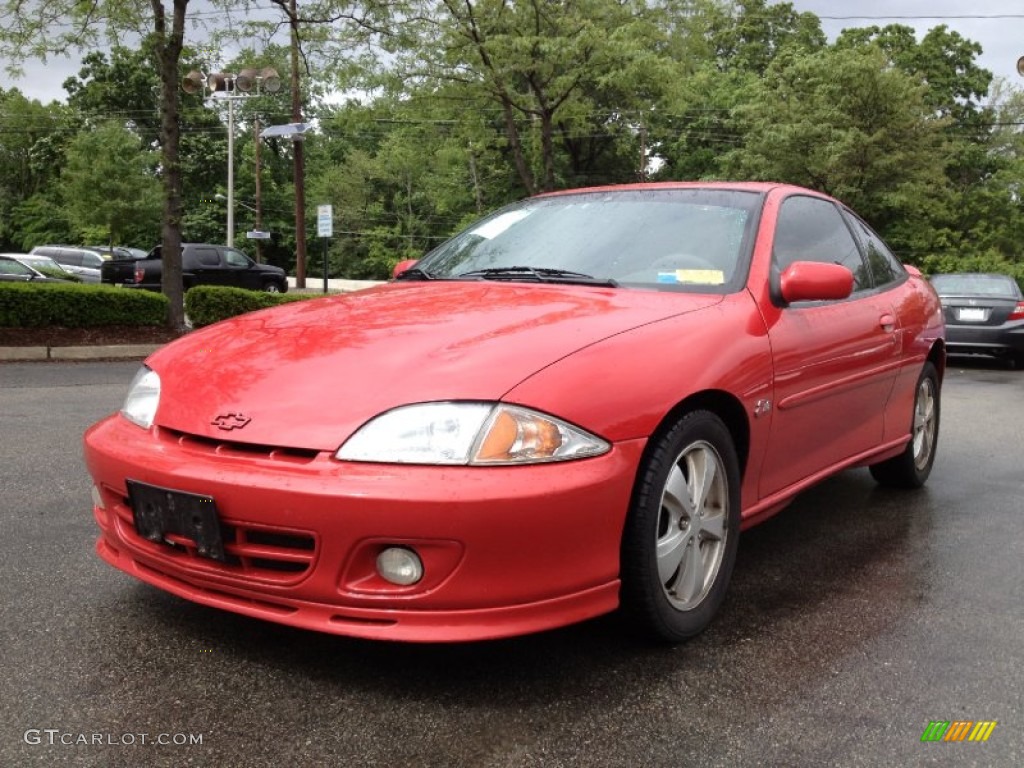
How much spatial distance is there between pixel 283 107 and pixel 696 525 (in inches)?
2280

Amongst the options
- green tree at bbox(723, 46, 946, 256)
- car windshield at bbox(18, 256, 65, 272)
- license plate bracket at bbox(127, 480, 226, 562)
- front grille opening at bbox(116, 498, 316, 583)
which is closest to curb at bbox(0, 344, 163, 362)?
license plate bracket at bbox(127, 480, 226, 562)

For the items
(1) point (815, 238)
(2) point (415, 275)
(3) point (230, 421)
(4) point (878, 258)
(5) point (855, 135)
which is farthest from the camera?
(5) point (855, 135)

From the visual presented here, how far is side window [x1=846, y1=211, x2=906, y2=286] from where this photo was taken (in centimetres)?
431

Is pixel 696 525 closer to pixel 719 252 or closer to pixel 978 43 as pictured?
pixel 719 252

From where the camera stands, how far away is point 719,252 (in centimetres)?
330

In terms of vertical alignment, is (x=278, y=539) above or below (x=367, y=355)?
below

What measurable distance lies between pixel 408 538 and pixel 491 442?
30 centimetres

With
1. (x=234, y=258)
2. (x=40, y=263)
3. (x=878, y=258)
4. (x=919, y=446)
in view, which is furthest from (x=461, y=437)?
(x=40, y=263)

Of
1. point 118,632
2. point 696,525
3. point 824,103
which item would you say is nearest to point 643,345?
point 696,525

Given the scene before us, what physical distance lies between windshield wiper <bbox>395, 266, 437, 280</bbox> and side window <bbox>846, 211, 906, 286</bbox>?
207cm

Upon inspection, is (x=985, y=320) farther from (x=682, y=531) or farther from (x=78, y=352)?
(x=78, y=352)

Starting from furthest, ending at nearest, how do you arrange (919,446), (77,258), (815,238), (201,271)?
(77,258)
(201,271)
(919,446)
(815,238)

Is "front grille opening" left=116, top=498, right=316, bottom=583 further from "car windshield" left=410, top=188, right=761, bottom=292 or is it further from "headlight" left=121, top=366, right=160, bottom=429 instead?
"car windshield" left=410, top=188, right=761, bottom=292

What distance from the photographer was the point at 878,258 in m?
4.45
